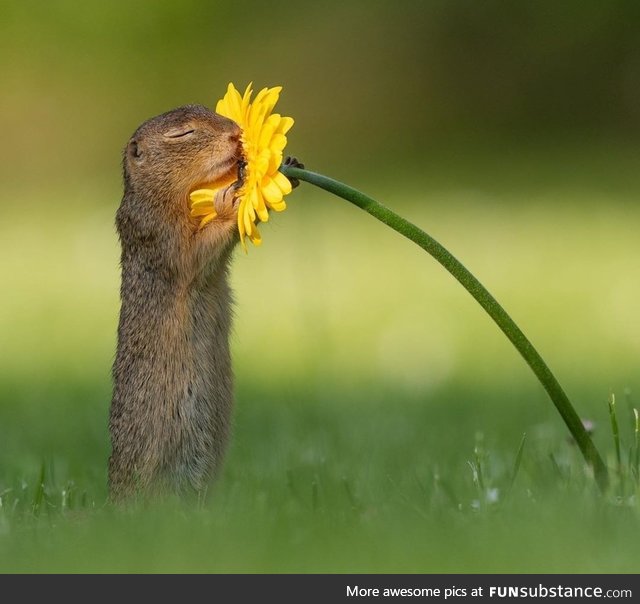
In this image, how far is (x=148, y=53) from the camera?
2180cm

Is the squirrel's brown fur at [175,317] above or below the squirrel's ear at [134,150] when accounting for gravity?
below

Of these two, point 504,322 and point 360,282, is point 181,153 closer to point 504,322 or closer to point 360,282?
point 504,322

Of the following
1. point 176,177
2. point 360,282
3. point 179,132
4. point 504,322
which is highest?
point 360,282

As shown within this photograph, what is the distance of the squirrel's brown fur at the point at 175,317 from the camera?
4.81 metres

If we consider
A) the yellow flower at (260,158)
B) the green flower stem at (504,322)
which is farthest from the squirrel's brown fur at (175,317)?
the green flower stem at (504,322)

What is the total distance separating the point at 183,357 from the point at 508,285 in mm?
5937

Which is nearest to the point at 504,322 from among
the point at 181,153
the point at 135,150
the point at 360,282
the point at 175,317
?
the point at 175,317

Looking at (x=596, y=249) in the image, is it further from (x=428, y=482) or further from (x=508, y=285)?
(x=428, y=482)

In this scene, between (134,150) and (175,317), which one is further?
(134,150)

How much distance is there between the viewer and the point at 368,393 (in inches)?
305

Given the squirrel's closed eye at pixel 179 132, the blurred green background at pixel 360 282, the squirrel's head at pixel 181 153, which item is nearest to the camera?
the blurred green background at pixel 360 282

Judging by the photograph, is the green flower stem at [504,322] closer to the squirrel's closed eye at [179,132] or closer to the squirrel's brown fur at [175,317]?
the squirrel's brown fur at [175,317]

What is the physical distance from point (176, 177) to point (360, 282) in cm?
617

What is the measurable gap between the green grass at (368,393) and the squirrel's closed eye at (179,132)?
1205 millimetres
